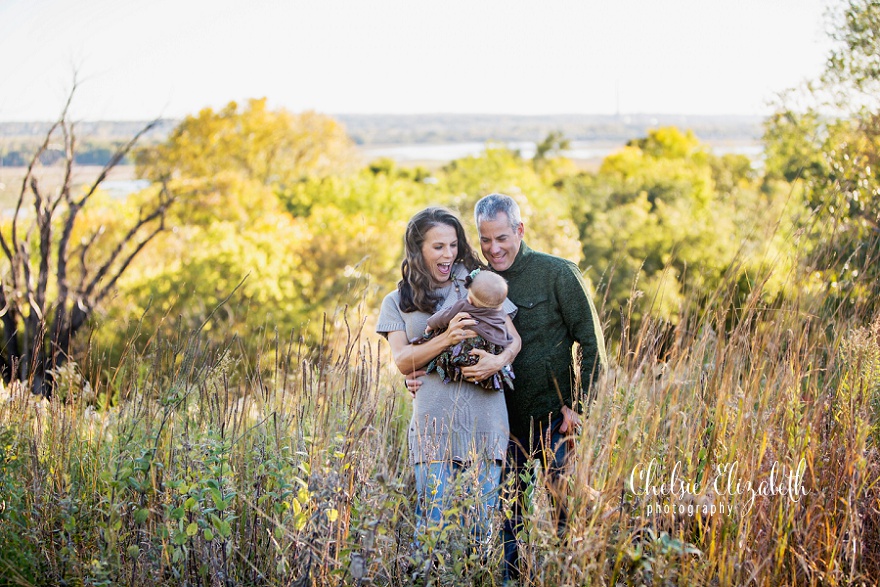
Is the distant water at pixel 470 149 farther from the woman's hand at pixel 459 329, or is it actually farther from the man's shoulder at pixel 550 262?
the woman's hand at pixel 459 329

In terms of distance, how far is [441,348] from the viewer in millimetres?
2908

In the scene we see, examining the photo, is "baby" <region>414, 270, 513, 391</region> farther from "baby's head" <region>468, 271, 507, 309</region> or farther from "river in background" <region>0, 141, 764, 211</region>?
"river in background" <region>0, 141, 764, 211</region>

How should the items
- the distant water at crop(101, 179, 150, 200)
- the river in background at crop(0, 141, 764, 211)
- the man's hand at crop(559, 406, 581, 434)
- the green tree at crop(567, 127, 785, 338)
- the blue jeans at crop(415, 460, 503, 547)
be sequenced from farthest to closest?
1. the distant water at crop(101, 179, 150, 200)
2. the green tree at crop(567, 127, 785, 338)
3. the river in background at crop(0, 141, 764, 211)
4. the man's hand at crop(559, 406, 581, 434)
5. the blue jeans at crop(415, 460, 503, 547)

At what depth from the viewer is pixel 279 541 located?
7.81 feet

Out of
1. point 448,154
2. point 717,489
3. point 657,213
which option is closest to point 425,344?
point 717,489

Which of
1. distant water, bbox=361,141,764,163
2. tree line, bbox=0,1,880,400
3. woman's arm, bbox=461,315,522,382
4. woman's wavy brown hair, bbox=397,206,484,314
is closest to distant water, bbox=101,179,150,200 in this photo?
tree line, bbox=0,1,880,400

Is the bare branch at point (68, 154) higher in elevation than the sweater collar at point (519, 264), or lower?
higher

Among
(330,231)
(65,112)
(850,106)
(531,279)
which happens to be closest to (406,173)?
(330,231)

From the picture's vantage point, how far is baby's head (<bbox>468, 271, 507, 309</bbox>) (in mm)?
2887

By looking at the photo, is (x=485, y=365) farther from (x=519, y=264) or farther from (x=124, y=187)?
(x=124, y=187)

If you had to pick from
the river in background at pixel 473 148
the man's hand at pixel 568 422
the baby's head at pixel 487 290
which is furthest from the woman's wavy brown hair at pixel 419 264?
the river in background at pixel 473 148

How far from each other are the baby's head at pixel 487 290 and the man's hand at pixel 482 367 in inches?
6.8

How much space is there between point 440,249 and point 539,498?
110 centimetres

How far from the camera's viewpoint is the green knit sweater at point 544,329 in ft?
10.4
